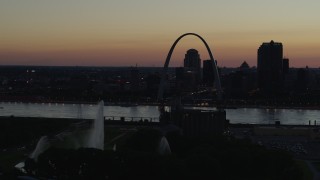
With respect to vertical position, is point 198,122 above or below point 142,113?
above

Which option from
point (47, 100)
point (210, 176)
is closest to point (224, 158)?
point (210, 176)

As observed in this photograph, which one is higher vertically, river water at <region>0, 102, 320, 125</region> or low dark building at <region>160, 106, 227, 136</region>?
low dark building at <region>160, 106, 227, 136</region>

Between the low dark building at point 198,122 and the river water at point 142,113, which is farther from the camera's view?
the river water at point 142,113

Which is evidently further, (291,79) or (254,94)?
(291,79)

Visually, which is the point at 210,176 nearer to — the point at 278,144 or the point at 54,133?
the point at 278,144

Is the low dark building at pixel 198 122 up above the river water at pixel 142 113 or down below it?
above

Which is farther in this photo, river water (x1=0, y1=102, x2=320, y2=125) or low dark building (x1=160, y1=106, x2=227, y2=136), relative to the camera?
river water (x1=0, y1=102, x2=320, y2=125)

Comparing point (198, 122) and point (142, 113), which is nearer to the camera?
point (198, 122)

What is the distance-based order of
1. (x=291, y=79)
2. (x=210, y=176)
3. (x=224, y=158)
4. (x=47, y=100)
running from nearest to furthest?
(x=210, y=176) < (x=224, y=158) < (x=47, y=100) < (x=291, y=79)
